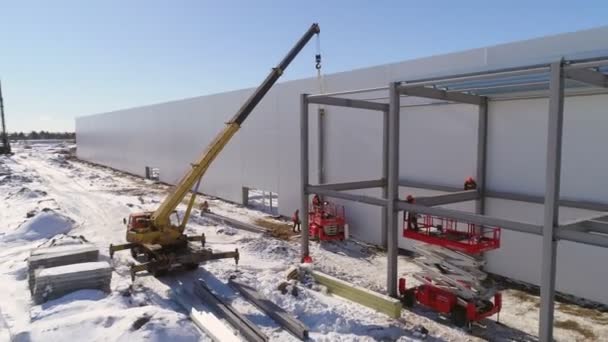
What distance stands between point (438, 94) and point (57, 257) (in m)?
8.34

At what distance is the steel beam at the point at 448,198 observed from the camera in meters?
7.82

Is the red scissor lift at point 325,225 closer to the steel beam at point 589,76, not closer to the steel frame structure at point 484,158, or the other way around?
the steel frame structure at point 484,158

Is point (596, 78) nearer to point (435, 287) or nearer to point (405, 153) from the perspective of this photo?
point (435, 287)

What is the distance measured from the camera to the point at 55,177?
2977 cm

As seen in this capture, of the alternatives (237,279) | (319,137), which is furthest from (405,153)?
(237,279)

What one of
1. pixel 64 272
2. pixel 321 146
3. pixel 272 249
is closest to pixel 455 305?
pixel 272 249

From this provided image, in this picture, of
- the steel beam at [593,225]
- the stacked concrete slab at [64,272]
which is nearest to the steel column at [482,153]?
the steel beam at [593,225]

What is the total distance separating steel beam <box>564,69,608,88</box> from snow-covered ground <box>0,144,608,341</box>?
387 cm

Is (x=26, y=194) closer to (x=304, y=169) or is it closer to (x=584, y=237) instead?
(x=304, y=169)

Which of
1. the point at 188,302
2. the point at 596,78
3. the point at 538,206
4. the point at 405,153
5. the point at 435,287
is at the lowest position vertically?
the point at 188,302

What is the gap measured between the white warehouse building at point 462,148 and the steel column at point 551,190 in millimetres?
416

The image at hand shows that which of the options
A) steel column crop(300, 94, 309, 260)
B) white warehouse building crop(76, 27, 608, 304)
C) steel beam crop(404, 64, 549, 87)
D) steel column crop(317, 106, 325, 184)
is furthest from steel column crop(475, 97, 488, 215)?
steel column crop(317, 106, 325, 184)

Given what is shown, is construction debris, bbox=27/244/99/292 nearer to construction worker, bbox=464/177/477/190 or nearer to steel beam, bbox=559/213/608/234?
construction worker, bbox=464/177/477/190

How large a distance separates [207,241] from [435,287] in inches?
291
